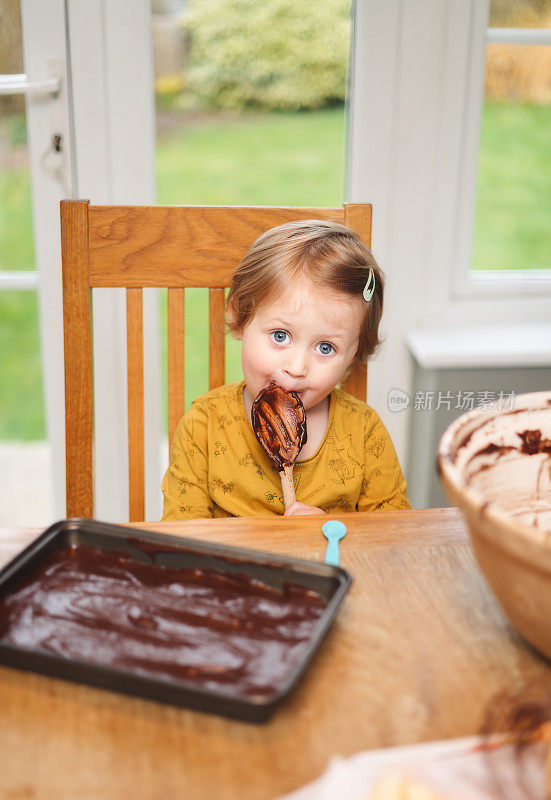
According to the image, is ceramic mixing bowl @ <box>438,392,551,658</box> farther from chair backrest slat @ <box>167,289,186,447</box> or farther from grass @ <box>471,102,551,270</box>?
grass @ <box>471,102,551,270</box>

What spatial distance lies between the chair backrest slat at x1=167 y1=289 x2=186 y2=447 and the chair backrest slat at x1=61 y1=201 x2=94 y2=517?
136 mm

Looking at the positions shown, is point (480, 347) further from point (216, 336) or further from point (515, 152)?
point (216, 336)

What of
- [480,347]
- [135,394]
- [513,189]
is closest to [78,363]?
[135,394]

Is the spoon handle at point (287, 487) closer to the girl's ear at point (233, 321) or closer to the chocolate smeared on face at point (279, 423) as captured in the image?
the chocolate smeared on face at point (279, 423)

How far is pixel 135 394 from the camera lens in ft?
4.32

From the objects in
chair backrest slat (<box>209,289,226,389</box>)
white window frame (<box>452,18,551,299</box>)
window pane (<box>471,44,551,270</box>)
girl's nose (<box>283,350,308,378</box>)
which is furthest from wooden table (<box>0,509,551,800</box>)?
window pane (<box>471,44,551,270</box>)

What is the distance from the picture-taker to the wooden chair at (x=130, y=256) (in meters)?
1.23

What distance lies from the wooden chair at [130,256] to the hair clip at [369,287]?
0.09 meters

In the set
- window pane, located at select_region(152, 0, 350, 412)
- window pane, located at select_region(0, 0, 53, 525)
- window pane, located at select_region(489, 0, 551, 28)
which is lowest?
window pane, located at select_region(0, 0, 53, 525)

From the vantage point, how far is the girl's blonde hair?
120 centimetres

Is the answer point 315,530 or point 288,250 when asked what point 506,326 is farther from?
point 315,530

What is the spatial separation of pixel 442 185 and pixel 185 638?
1.51m

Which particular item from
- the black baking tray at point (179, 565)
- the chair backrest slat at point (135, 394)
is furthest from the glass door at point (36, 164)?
the black baking tray at point (179, 565)

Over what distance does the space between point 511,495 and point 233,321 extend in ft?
1.96
